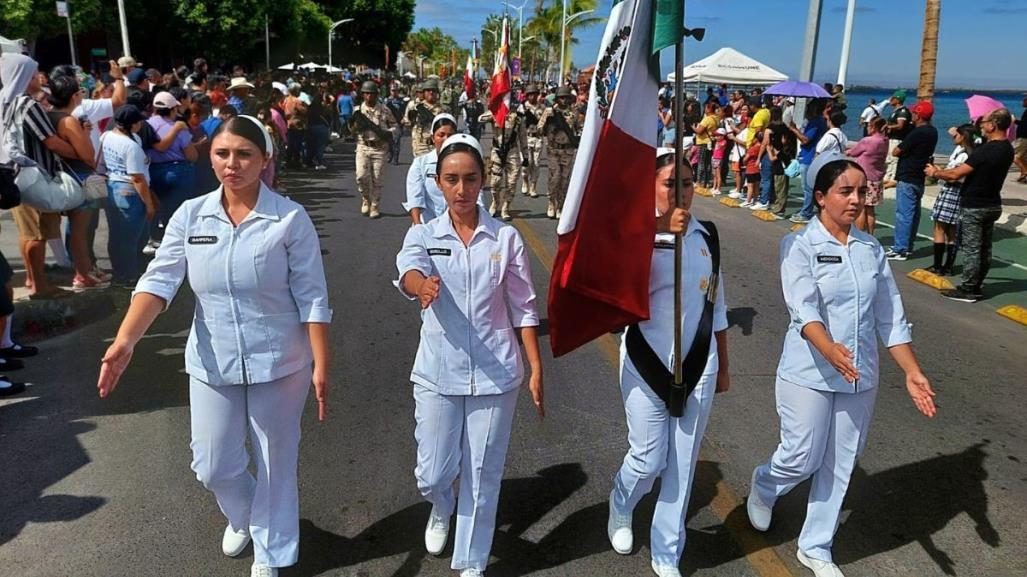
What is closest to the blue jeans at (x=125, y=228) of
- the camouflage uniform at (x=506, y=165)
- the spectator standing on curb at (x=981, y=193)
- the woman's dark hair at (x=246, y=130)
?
the woman's dark hair at (x=246, y=130)

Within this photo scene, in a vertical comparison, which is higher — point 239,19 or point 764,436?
point 239,19

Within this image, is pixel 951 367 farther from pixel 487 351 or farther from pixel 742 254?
pixel 487 351

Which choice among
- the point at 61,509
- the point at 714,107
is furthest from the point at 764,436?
the point at 714,107

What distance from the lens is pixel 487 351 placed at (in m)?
3.21

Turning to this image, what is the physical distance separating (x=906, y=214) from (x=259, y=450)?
9.64 metres

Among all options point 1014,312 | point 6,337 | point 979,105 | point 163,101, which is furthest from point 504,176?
point 6,337

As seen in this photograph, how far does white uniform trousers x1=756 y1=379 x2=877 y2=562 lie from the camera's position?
3.40 meters

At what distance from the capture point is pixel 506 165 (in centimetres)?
1221

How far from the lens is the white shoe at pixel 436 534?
3.59 meters

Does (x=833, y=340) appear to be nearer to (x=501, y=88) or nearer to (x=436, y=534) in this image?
(x=436, y=534)

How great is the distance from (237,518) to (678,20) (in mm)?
2838

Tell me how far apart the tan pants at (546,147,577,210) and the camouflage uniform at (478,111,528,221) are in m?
0.58

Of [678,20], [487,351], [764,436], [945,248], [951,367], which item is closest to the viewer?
[678,20]

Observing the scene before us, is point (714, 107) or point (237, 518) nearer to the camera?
point (237, 518)
